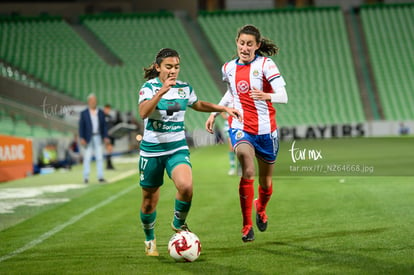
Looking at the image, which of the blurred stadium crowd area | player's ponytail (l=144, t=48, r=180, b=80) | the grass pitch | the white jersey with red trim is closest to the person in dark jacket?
the grass pitch

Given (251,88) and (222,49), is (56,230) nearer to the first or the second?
(251,88)

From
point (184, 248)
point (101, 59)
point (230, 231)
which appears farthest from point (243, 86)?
point (101, 59)

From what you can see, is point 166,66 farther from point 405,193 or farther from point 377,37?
point 377,37

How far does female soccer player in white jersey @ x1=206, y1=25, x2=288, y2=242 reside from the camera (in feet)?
28.1

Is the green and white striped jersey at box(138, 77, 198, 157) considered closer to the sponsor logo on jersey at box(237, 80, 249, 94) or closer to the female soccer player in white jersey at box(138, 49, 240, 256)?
the female soccer player in white jersey at box(138, 49, 240, 256)

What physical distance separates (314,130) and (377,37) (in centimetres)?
1095

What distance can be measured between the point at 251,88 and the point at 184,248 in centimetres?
238

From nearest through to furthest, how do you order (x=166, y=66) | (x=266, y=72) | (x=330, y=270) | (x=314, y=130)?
(x=330, y=270), (x=166, y=66), (x=266, y=72), (x=314, y=130)

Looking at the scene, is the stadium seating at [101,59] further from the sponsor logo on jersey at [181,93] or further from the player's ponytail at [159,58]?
the sponsor logo on jersey at [181,93]

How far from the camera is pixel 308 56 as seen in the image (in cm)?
4728

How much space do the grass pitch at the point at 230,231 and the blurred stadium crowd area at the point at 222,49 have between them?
2675 cm

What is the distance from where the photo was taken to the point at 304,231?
9133mm

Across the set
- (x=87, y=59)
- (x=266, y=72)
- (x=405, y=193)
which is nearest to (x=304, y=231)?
(x=266, y=72)

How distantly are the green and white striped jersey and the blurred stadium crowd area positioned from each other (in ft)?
110
